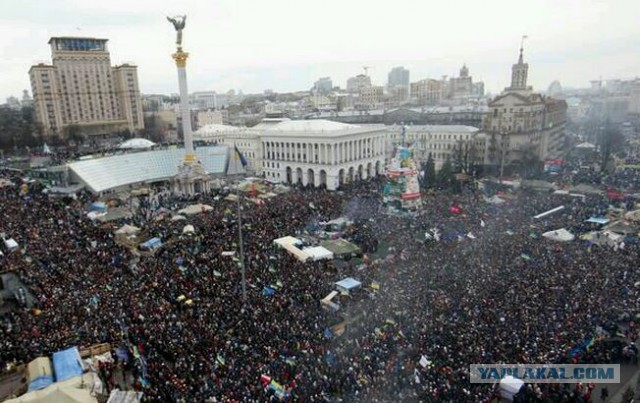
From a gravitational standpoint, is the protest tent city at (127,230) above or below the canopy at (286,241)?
above

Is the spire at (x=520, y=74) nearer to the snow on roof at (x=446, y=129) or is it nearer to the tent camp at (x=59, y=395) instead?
the snow on roof at (x=446, y=129)

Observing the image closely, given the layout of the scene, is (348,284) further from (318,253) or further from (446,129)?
(446,129)

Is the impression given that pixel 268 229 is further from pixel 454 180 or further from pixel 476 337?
pixel 454 180

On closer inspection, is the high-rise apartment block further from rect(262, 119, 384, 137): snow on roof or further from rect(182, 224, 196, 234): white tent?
rect(182, 224, 196, 234): white tent

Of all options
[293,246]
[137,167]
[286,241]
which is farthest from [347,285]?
[137,167]

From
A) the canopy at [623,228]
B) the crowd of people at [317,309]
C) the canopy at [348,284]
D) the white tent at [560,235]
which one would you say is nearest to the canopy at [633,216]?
the canopy at [623,228]

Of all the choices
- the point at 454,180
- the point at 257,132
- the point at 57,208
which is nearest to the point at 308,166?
the point at 257,132
